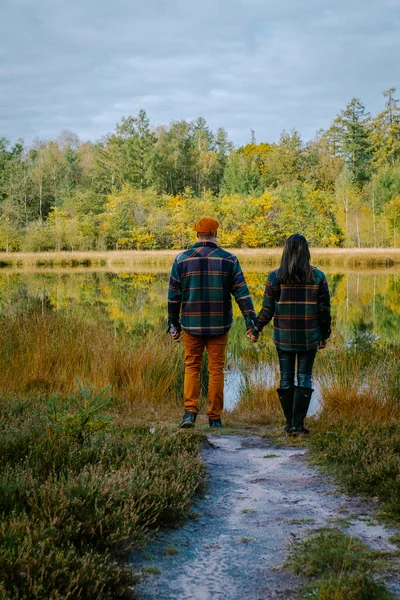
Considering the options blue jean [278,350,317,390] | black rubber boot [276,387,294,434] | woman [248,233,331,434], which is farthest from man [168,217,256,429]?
black rubber boot [276,387,294,434]

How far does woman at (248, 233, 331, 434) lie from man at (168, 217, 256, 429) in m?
0.38

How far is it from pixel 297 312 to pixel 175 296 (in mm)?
1224

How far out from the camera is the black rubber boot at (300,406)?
5.81 metres

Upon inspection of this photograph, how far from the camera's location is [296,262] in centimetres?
561

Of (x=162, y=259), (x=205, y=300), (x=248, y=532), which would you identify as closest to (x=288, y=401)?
(x=205, y=300)

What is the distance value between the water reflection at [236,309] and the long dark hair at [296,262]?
332cm

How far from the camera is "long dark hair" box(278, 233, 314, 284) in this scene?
5617 millimetres

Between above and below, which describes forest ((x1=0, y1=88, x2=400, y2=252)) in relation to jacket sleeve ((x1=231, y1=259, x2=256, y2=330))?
above

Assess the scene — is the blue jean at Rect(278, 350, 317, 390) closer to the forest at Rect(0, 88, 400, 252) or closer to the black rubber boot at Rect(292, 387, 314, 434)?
the black rubber boot at Rect(292, 387, 314, 434)

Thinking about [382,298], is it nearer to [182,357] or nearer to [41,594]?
[182,357]

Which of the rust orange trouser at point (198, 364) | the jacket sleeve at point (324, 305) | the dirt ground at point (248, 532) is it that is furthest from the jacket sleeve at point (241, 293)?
the dirt ground at point (248, 532)

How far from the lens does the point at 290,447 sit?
562 cm

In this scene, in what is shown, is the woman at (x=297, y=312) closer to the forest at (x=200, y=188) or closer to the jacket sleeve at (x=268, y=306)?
the jacket sleeve at (x=268, y=306)

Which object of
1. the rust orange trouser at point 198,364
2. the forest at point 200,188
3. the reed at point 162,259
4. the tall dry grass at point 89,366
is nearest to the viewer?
the rust orange trouser at point 198,364
